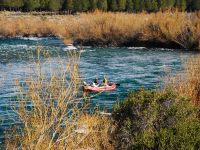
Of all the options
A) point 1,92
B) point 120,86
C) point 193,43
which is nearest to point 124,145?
point 1,92

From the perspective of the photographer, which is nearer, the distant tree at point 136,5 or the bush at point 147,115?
the bush at point 147,115

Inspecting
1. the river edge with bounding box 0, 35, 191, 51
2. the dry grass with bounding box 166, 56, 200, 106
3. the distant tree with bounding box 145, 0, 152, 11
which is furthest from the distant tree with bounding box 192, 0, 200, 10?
the dry grass with bounding box 166, 56, 200, 106

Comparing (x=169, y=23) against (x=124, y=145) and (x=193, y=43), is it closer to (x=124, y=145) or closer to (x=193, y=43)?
(x=193, y=43)

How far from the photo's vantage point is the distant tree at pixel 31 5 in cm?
9662

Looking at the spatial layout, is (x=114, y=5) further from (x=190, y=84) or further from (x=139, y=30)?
(x=190, y=84)

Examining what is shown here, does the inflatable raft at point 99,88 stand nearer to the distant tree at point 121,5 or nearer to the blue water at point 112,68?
the blue water at point 112,68

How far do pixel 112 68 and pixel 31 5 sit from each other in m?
72.4

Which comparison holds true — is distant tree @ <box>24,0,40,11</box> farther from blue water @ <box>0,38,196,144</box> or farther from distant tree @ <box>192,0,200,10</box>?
blue water @ <box>0,38,196,144</box>

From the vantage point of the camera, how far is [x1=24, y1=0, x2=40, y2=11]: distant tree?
96.6 meters

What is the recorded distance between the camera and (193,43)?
1395 inches

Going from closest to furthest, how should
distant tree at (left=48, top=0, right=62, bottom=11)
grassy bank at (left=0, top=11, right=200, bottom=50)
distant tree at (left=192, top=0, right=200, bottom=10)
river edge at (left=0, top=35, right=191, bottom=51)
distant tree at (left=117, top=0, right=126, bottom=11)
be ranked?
grassy bank at (left=0, top=11, right=200, bottom=50)
river edge at (left=0, top=35, right=191, bottom=51)
distant tree at (left=192, top=0, right=200, bottom=10)
distant tree at (left=117, top=0, right=126, bottom=11)
distant tree at (left=48, top=0, right=62, bottom=11)

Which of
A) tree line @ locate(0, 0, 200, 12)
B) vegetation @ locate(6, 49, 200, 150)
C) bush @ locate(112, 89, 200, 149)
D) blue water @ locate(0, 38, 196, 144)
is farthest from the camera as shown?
tree line @ locate(0, 0, 200, 12)

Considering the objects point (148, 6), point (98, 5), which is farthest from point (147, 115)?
point (98, 5)

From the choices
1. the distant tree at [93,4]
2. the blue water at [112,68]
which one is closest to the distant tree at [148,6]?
the distant tree at [93,4]
